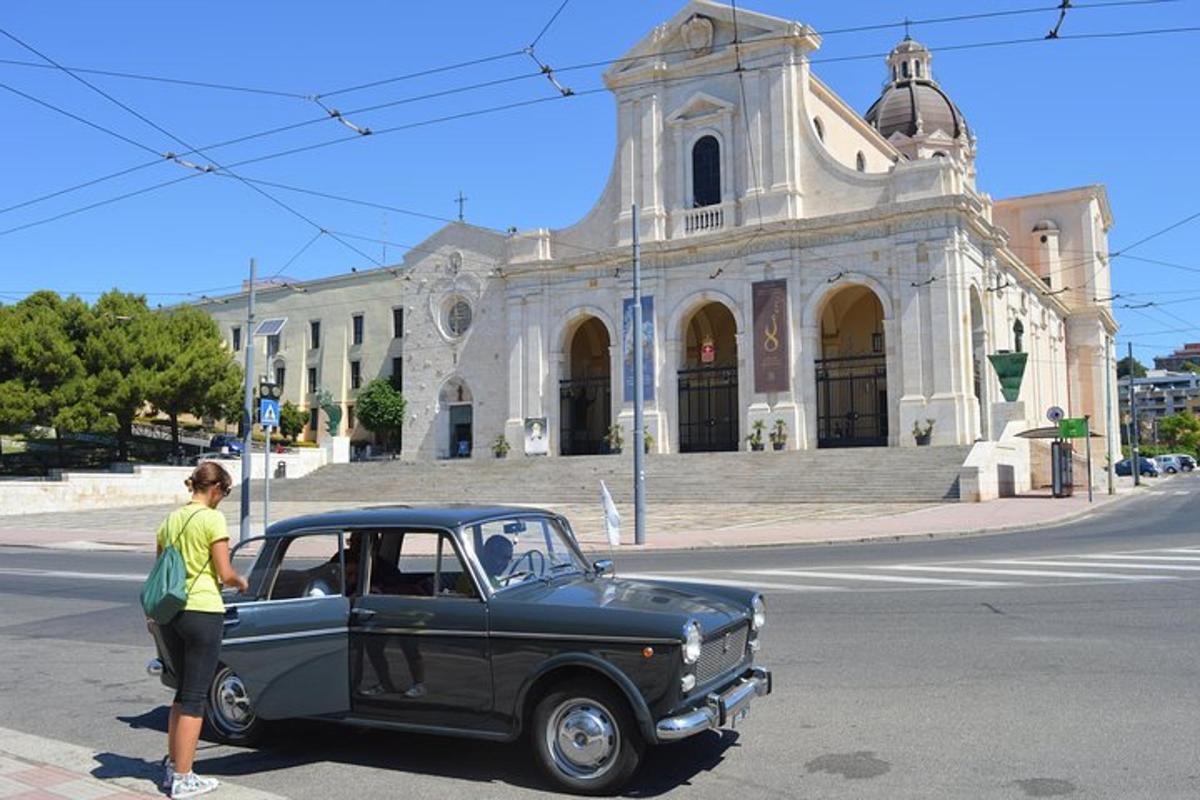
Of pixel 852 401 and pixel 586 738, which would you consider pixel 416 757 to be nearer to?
pixel 586 738

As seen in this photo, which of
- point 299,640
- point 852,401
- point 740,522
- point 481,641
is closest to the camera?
point 481,641

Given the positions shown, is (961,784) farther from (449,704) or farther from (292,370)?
(292,370)

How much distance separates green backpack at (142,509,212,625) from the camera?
17.1 ft

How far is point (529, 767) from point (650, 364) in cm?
3937

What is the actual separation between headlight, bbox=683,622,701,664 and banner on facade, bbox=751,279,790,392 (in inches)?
1448

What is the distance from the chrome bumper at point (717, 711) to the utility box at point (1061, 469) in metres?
30.8

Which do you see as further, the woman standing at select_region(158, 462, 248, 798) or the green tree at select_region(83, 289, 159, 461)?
the green tree at select_region(83, 289, 159, 461)

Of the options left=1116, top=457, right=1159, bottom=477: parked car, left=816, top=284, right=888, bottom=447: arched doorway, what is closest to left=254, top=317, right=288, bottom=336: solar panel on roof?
left=816, top=284, right=888, bottom=447: arched doorway

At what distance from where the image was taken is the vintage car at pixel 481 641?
5137 mm

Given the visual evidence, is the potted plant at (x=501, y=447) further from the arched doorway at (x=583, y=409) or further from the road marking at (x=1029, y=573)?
the road marking at (x=1029, y=573)

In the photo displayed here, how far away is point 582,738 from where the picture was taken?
5.23m

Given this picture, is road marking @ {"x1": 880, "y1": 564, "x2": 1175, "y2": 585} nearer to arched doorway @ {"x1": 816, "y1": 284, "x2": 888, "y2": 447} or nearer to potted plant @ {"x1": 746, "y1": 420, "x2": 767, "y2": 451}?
potted plant @ {"x1": 746, "y1": 420, "x2": 767, "y2": 451}

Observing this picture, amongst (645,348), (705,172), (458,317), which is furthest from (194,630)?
(458,317)

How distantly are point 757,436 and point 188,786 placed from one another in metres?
36.9
